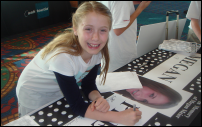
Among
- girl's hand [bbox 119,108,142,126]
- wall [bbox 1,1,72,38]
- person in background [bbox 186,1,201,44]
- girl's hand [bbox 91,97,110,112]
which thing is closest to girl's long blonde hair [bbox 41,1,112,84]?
girl's hand [bbox 91,97,110,112]

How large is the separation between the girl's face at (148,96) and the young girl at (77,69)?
15 cm

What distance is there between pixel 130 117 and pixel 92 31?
390 millimetres

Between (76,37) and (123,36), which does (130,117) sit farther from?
(123,36)

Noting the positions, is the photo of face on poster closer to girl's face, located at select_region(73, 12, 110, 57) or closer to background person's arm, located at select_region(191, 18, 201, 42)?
girl's face, located at select_region(73, 12, 110, 57)

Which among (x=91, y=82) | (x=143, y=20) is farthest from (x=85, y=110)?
(x=143, y=20)

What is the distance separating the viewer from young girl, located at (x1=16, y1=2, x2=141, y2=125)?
0.74 metres

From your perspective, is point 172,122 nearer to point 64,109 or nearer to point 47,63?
point 64,109

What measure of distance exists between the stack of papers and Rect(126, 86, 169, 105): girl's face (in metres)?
0.04

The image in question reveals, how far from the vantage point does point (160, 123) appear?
0.71 meters

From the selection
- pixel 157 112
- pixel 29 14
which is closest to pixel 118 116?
pixel 157 112

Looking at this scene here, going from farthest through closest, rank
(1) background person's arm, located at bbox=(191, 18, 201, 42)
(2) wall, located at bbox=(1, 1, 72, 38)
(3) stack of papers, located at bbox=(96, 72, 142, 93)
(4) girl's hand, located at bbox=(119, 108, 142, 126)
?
(2) wall, located at bbox=(1, 1, 72, 38) < (1) background person's arm, located at bbox=(191, 18, 201, 42) < (3) stack of papers, located at bbox=(96, 72, 142, 93) < (4) girl's hand, located at bbox=(119, 108, 142, 126)

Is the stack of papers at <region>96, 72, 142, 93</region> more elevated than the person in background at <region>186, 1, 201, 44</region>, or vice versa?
the person in background at <region>186, 1, 201, 44</region>

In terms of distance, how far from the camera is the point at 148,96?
90 cm

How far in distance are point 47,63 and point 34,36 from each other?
10.0ft
